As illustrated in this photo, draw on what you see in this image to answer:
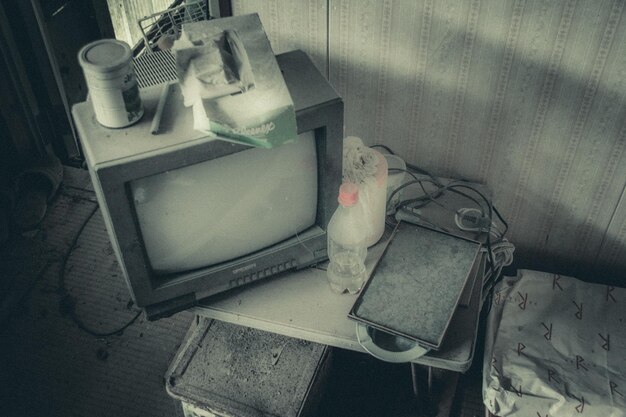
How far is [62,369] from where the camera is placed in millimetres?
1989

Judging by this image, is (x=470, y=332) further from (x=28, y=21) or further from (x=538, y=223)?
(x=28, y=21)

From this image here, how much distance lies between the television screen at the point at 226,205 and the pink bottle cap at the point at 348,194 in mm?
72

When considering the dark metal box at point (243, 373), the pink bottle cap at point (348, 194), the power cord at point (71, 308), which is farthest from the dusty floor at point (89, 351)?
the pink bottle cap at point (348, 194)

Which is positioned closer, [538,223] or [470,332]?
[470,332]

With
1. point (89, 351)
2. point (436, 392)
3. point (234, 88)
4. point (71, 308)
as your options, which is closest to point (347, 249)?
point (234, 88)

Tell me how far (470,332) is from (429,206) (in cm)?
43

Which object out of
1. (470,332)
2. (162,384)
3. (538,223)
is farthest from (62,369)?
(538,223)

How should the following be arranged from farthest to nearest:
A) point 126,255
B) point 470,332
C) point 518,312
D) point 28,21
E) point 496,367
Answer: point 28,21 < point 518,312 < point 496,367 < point 470,332 < point 126,255

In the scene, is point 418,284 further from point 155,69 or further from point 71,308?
point 71,308

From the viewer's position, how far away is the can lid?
1004 mm

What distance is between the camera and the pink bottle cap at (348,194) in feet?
4.02

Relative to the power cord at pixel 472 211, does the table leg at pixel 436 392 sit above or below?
below

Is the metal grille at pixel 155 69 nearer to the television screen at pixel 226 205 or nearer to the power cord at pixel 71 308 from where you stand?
the television screen at pixel 226 205

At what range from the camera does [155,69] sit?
1.30 metres
